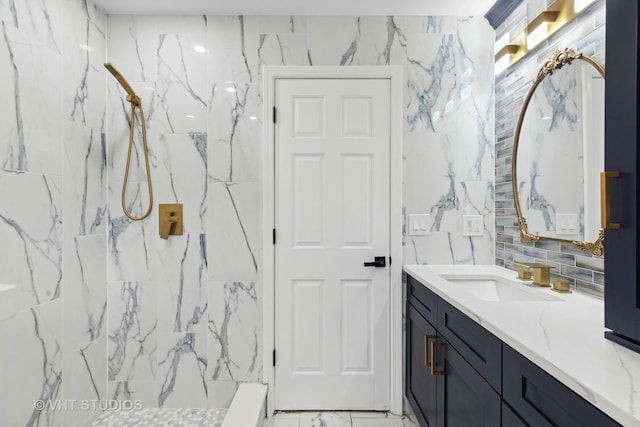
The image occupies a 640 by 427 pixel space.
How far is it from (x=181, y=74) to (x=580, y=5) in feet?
6.94

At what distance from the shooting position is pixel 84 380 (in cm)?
210

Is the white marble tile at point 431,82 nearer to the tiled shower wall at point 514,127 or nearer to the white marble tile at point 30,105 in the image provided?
the tiled shower wall at point 514,127

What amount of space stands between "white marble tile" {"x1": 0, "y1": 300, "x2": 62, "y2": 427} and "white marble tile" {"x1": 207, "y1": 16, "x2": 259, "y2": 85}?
5.20 feet

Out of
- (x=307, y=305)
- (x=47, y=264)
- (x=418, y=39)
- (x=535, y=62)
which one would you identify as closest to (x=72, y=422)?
(x=47, y=264)

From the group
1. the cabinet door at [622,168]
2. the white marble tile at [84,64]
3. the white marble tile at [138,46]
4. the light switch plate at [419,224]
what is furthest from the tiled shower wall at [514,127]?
the white marble tile at [84,64]

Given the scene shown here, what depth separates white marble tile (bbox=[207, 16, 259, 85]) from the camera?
7.54 feet

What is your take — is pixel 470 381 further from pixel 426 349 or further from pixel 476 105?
pixel 476 105

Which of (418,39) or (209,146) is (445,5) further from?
(209,146)

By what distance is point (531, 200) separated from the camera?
192 centimetres

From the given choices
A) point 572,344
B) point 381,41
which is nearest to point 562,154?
point 572,344

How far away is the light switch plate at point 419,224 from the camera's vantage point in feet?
7.61

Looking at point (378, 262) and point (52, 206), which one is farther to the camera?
point (378, 262)

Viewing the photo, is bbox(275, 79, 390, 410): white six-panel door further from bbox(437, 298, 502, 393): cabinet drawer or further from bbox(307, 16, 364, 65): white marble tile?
bbox(437, 298, 502, 393): cabinet drawer

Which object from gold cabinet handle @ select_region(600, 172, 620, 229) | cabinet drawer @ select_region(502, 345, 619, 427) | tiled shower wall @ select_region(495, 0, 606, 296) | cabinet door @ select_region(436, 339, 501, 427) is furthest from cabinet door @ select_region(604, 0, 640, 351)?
tiled shower wall @ select_region(495, 0, 606, 296)
